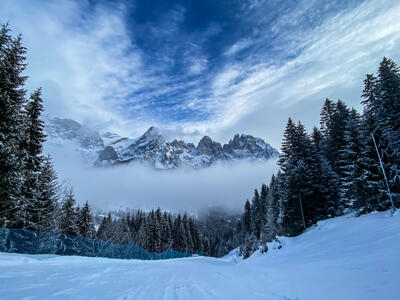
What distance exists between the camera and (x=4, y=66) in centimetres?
1162

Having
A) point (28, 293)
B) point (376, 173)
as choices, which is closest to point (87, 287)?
point (28, 293)

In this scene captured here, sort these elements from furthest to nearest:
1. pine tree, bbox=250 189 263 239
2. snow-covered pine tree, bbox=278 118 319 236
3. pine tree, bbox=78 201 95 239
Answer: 1. pine tree, bbox=250 189 263 239
2. pine tree, bbox=78 201 95 239
3. snow-covered pine tree, bbox=278 118 319 236

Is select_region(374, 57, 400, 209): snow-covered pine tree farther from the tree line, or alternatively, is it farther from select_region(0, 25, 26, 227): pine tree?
select_region(0, 25, 26, 227): pine tree

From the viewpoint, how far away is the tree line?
16.4 m

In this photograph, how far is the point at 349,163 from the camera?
19141 mm

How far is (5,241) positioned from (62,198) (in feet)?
29.0

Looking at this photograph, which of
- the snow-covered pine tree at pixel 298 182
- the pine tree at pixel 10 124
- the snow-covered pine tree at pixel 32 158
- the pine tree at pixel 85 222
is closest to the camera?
the pine tree at pixel 10 124

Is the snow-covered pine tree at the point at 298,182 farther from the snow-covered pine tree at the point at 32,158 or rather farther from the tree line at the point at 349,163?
the snow-covered pine tree at the point at 32,158

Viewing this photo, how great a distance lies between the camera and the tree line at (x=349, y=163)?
1639 cm

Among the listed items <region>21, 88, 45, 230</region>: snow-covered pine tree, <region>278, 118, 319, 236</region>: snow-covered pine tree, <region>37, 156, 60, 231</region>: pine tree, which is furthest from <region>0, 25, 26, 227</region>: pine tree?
<region>278, 118, 319, 236</region>: snow-covered pine tree

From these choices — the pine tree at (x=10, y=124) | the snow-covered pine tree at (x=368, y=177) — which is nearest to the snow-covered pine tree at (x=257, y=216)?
the snow-covered pine tree at (x=368, y=177)

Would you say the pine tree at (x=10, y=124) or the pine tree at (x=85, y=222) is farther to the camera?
the pine tree at (x=85, y=222)

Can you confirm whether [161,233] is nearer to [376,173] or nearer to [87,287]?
[376,173]

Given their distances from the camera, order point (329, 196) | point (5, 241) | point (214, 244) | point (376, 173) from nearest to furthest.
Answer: point (5, 241) < point (376, 173) < point (329, 196) < point (214, 244)
